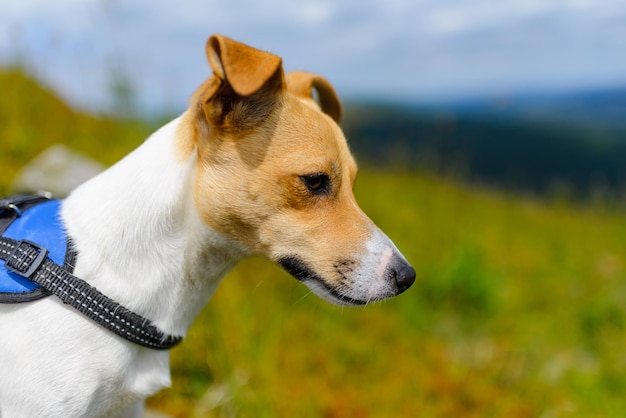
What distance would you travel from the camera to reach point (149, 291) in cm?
222

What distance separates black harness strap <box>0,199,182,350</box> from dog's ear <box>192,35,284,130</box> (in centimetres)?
79

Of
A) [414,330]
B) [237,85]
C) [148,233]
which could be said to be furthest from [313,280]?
[414,330]

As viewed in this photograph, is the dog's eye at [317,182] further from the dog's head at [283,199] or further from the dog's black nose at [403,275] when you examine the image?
the dog's black nose at [403,275]

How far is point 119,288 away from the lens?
7.16 feet

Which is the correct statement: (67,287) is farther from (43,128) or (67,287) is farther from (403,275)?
(43,128)

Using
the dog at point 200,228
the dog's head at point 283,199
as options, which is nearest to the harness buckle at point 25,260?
the dog at point 200,228

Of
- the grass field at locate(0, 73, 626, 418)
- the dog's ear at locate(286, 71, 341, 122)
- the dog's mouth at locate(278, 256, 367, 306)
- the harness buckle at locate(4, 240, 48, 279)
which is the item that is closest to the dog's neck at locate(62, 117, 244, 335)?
A: the harness buckle at locate(4, 240, 48, 279)

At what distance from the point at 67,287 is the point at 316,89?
154cm

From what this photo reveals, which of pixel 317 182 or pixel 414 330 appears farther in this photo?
pixel 414 330

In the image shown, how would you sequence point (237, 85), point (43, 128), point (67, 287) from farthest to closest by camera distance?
1. point (43, 128)
2. point (67, 287)
3. point (237, 85)

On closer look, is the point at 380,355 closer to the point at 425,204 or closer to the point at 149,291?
the point at 149,291

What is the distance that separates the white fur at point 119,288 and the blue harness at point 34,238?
4cm

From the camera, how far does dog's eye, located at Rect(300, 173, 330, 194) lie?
2.23m

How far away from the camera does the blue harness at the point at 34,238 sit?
209cm
